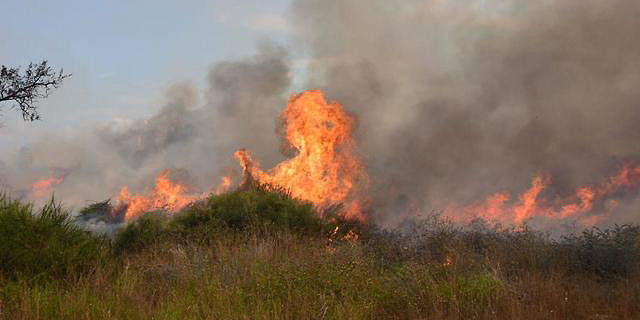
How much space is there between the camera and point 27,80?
1900cm

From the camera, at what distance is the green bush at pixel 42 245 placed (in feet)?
30.3

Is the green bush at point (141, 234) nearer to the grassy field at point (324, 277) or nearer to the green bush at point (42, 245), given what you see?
the grassy field at point (324, 277)

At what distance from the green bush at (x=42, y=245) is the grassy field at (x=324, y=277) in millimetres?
19

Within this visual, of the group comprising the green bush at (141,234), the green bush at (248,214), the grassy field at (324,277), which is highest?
the green bush at (248,214)

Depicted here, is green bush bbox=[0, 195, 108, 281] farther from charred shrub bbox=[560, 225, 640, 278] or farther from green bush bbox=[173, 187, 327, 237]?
charred shrub bbox=[560, 225, 640, 278]

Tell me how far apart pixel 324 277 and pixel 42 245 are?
4793mm

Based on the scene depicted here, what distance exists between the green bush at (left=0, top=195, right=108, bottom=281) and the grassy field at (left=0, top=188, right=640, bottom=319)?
2 cm

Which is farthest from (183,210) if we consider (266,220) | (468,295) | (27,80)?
(468,295)

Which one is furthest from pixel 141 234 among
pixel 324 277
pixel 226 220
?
pixel 324 277

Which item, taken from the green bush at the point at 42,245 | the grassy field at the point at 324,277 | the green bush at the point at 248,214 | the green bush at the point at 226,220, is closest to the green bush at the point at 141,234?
the green bush at the point at 226,220

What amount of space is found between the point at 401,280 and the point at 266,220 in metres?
7.11

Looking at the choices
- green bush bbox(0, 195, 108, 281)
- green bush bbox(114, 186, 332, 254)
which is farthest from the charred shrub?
green bush bbox(0, 195, 108, 281)

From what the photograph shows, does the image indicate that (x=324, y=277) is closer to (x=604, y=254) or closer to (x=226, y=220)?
(x=604, y=254)

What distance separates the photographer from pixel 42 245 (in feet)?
31.7
